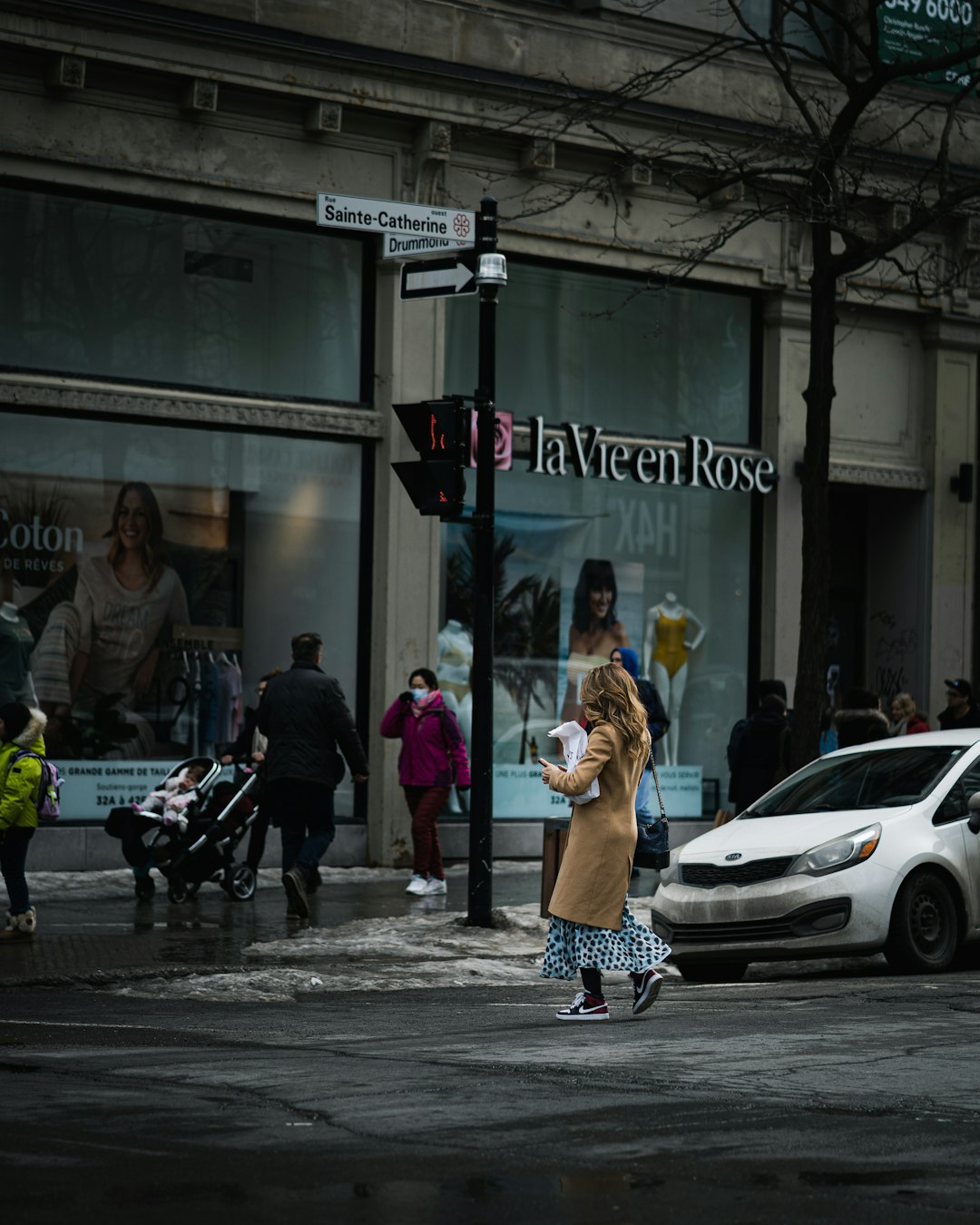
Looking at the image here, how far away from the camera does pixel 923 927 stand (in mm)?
12148

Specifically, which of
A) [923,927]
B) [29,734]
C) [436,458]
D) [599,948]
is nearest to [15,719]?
[29,734]

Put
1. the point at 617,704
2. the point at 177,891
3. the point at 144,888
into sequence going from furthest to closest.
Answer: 1. the point at 144,888
2. the point at 177,891
3. the point at 617,704

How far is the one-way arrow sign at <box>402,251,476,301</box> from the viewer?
13.7 metres

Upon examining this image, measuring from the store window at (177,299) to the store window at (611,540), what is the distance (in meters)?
1.22

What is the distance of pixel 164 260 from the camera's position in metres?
18.0

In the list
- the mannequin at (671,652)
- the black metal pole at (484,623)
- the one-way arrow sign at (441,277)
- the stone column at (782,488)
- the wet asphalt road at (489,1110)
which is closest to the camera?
the wet asphalt road at (489,1110)

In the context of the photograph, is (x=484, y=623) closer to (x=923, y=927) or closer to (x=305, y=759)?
(x=305, y=759)

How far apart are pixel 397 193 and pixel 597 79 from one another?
2.42 metres

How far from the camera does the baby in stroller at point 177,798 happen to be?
15117mm

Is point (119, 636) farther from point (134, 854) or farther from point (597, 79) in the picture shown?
point (597, 79)

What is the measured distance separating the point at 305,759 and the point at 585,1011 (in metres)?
5.63

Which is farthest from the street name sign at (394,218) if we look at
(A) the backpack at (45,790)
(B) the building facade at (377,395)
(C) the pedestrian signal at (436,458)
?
(B) the building facade at (377,395)

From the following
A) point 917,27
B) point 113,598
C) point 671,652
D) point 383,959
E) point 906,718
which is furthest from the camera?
point 917,27

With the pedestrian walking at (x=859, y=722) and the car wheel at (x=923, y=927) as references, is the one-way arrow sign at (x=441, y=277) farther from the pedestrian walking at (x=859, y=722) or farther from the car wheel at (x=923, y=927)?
the pedestrian walking at (x=859, y=722)
